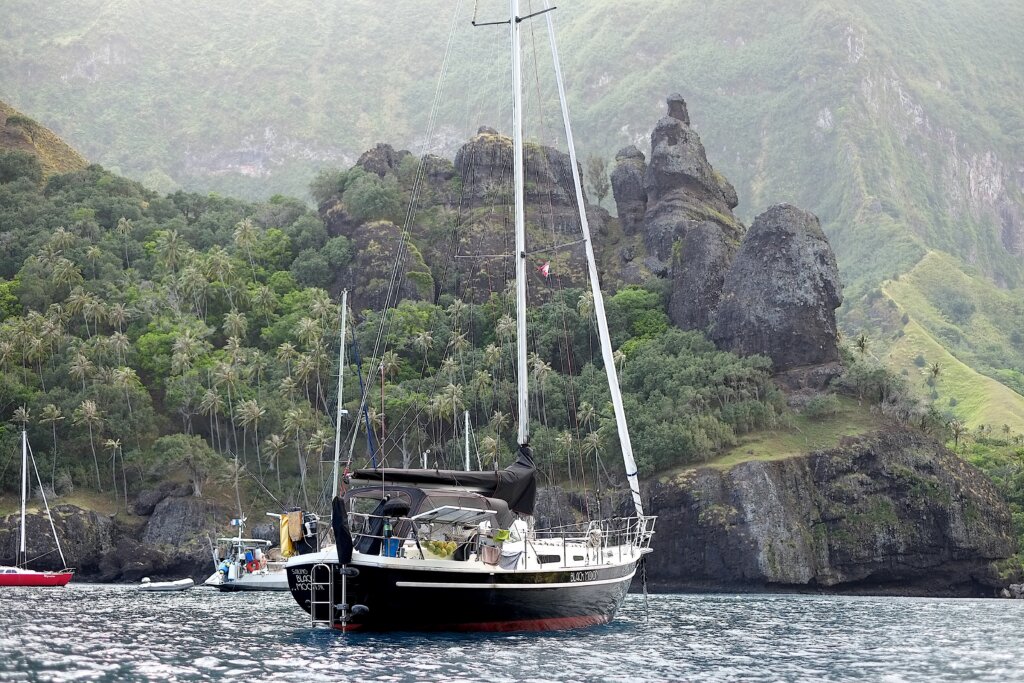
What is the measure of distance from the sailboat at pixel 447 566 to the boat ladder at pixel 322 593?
3 centimetres

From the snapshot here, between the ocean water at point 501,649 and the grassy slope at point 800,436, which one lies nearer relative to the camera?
the ocean water at point 501,649

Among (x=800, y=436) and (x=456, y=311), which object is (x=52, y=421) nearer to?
(x=456, y=311)

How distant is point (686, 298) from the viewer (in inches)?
4604

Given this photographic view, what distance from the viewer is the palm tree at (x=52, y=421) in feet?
338

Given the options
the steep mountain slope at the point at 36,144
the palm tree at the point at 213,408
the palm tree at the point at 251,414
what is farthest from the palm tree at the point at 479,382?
the steep mountain slope at the point at 36,144

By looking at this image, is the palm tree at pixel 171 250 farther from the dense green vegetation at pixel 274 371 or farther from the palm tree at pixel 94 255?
the palm tree at pixel 94 255

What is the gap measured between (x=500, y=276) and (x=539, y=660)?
3640 inches

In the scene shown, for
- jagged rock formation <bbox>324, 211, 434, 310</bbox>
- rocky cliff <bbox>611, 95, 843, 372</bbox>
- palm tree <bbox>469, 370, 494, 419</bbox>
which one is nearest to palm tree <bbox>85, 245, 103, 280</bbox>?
jagged rock formation <bbox>324, 211, 434, 310</bbox>

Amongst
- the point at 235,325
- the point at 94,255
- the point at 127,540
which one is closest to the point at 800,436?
the point at 127,540

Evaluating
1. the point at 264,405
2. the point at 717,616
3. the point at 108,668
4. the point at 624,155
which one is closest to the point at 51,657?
the point at 108,668

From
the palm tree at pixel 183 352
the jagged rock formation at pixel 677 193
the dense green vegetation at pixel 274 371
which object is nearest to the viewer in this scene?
the dense green vegetation at pixel 274 371

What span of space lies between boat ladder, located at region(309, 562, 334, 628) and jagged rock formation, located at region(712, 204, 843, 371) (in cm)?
7565

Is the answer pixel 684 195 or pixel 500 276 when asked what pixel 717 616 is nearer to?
pixel 500 276

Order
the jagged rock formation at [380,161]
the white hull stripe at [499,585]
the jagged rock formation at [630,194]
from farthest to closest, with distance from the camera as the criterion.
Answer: the jagged rock formation at [380,161], the jagged rock formation at [630,194], the white hull stripe at [499,585]
